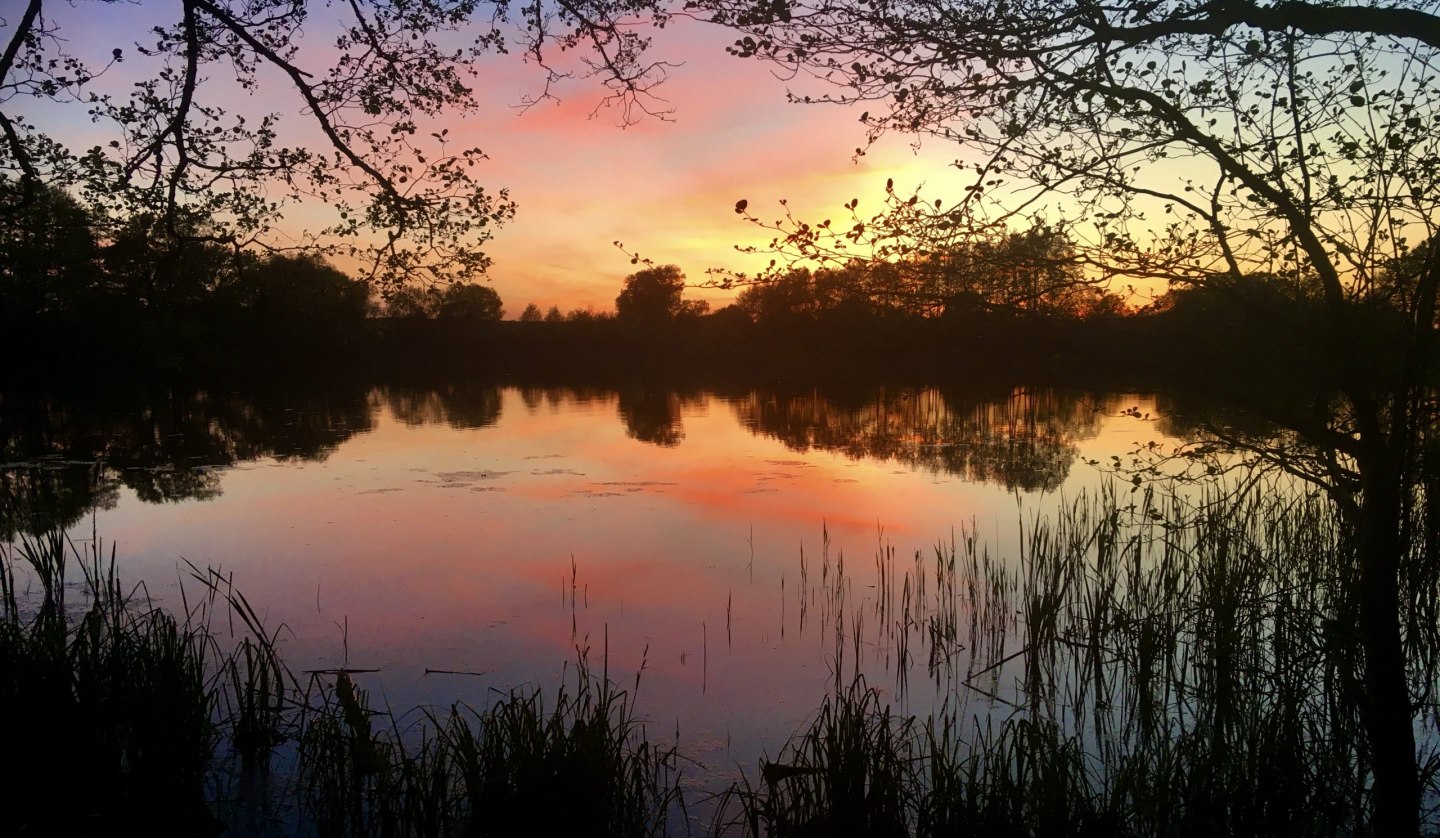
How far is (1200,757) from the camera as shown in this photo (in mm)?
3881

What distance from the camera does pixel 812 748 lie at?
15.2 feet

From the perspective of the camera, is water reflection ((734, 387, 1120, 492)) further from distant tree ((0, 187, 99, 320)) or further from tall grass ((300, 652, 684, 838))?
distant tree ((0, 187, 99, 320))

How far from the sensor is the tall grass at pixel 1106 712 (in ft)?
12.0

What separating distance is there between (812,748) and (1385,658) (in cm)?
244

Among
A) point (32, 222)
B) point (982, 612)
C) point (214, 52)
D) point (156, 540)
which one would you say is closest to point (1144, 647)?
point (982, 612)

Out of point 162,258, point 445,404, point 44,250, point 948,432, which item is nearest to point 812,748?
point 162,258

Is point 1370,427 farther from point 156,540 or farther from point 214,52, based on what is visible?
point 156,540

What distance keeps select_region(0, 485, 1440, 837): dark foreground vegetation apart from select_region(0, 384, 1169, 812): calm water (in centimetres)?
59

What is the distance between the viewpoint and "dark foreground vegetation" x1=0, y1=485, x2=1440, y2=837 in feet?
12.1

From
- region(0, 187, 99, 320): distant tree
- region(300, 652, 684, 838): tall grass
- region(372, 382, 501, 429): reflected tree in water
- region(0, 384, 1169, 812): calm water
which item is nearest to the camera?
region(300, 652, 684, 838): tall grass

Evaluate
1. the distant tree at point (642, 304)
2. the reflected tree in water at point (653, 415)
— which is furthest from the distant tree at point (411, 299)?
the distant tree at point (642, 304)

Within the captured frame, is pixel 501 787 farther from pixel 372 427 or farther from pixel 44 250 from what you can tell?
pixel 372 427

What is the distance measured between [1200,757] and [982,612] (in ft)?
10.6

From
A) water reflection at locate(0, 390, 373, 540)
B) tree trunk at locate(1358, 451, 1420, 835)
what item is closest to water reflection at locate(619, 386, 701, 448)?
water reflection at locate(0, 390, 373, 540)
